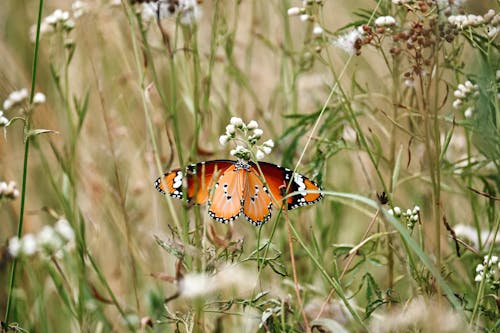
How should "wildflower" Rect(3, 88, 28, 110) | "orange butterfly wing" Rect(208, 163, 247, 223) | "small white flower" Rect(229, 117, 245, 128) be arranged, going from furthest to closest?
1. "wildflower" Rect(3, 88, 28, 110)
2. "orange butterfly wing" Rect(208, 163, 247, 223)
3. "small white flower" Rect(229, 117, 245, 128)

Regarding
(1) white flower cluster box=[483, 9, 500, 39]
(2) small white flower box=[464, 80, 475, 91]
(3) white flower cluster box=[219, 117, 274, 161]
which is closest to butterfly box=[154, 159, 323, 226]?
(3) white flower cluster box=[219, 117, 274, 161]

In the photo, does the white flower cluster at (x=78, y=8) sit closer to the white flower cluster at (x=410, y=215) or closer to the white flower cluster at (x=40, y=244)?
the white flower cluster at (x=40, y=244)

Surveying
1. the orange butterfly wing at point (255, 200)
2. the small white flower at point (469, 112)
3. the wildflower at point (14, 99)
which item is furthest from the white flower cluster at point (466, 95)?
the wildflower at point (14, 99)

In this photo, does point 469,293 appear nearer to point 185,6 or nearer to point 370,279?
point 370,279

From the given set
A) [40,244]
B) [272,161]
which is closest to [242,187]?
[40,244]

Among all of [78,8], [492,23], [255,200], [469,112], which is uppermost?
[78,8]

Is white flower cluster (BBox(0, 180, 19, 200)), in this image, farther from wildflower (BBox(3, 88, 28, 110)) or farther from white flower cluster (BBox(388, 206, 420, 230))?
white flower cluster (BBox(388, 206, 420, 230))

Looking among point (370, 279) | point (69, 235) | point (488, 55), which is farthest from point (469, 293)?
point (69, 235)

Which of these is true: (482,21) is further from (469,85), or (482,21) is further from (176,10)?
(176,10)
